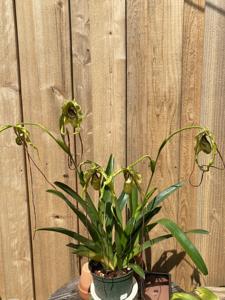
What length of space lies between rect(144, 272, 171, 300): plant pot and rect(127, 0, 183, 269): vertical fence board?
287 mm

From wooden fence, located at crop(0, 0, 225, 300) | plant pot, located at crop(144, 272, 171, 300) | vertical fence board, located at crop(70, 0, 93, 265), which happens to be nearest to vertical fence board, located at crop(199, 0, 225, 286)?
wooden fence, located at crop(0, 0, 225, 300)

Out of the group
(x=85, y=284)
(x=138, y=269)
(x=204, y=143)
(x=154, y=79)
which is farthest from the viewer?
(x=154, y=79)

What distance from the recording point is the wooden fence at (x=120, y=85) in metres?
1.42

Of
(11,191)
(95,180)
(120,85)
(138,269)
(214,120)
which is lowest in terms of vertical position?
(138,269)

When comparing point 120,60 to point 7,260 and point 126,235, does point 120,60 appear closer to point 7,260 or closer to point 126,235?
point 126,235

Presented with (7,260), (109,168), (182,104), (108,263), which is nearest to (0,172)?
(7,260)

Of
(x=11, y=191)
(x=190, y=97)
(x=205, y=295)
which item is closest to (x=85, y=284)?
(x=205, y=295)

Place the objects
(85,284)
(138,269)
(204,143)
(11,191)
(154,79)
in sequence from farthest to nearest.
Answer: (11,191) < (154,79) < (85,284) < (138,269) < (204,143)

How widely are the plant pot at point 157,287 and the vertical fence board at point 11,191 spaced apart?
538 mm

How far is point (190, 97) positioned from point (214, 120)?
0.12m

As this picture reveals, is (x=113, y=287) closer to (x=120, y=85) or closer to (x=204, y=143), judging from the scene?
(x=204, y=143)

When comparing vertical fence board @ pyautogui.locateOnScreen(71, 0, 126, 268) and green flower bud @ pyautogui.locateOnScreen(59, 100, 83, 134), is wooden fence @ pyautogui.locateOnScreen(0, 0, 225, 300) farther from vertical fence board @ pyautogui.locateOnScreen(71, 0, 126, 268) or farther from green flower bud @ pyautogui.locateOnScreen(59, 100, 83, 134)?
green flower bud @ pyautogui.locateOnScreen(59, 100, 83, 134)

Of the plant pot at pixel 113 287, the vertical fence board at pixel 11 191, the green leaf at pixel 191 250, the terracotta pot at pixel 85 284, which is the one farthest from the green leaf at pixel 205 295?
the vertical fence board at pixel 11 191

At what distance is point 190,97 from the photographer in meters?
1.46
